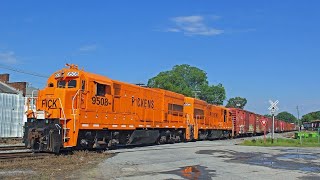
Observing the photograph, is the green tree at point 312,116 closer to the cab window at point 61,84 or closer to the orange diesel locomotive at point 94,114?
the orange diesel locomotive at point 94,114

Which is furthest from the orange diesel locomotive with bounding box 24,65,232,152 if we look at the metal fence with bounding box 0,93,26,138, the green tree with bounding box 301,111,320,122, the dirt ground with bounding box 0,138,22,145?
the green tree with bounding box 301,111,320,122

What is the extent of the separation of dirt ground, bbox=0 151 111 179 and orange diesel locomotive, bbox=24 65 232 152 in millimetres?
1605

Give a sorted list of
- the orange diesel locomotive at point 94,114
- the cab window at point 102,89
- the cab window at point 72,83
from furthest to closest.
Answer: the cab window at point 102,89 → the cab window at point 72,83 → the orange diesel locomotive at point 94,114

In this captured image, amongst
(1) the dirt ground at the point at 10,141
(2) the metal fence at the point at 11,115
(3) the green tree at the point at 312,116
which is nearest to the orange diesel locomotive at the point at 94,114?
(1) the dirt ground at the point at 10,141

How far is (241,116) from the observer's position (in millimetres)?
47656

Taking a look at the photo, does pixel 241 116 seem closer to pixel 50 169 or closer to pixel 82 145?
pixel 82 145

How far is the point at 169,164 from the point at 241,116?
34845mm

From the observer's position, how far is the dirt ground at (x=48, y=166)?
10.7m

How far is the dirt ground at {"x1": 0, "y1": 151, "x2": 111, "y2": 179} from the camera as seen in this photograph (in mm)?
10711

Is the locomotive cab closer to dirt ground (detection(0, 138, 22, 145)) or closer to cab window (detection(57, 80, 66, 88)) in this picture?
cab window (detection(57, 80, 66, 88))

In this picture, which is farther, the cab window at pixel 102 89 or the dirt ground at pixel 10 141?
the dirt ground at pixel 10 141

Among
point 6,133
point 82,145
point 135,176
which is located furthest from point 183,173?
point 6,133

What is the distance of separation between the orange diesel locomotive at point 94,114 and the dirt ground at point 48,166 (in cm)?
161

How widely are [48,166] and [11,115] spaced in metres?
20.2
